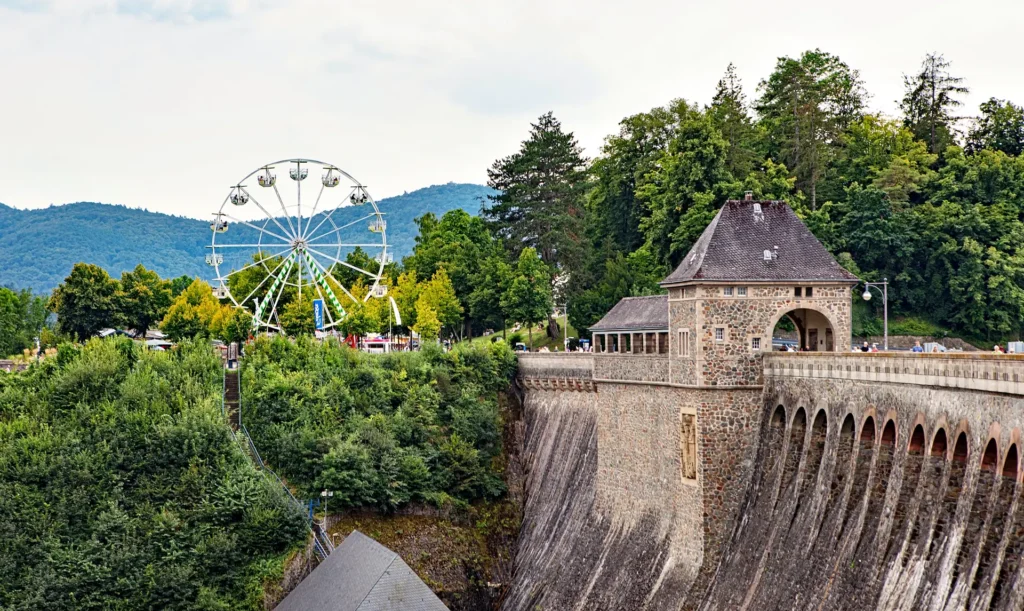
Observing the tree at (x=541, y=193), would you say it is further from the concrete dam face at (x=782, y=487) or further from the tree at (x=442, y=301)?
the concrete dam face at (x=782, y=487)

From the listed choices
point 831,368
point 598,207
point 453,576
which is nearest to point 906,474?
point 831,368

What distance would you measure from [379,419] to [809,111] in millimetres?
33533

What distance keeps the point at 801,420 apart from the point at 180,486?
25789mm

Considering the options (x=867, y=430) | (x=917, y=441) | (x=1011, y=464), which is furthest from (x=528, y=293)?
(x=1011, y=464)

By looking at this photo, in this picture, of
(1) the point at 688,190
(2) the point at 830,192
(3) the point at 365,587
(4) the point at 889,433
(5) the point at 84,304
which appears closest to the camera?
(4) the point at 889,433

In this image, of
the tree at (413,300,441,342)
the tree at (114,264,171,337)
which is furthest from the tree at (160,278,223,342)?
the tree at (413,300,441,342)

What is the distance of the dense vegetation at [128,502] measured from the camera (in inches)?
1986

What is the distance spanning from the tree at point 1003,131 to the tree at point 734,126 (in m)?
12.1

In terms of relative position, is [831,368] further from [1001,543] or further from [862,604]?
[1001,543]

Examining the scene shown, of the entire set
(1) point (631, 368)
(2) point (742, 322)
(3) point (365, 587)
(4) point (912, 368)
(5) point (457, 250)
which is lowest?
(3) point (365, 587)

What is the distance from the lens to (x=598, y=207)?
88312 mm

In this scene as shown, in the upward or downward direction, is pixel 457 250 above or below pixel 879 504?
above

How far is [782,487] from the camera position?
3984cm

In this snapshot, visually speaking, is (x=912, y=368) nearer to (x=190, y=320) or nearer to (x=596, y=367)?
(x=596, y=367)
